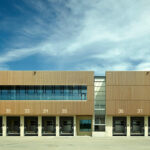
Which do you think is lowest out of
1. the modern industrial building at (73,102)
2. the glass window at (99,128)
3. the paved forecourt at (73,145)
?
the paved forecourt at (73,145)

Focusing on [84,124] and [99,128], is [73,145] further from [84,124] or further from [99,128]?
[84,124]

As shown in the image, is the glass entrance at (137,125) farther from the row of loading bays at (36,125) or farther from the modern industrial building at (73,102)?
the row of loading bays at (36,125)

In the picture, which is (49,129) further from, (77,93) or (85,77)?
(85,77)

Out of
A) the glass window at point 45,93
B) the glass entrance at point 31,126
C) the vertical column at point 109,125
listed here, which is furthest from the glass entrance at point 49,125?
the vertical column at point 109,125

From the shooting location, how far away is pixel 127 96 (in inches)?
1093

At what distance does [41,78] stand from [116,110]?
12.4 m

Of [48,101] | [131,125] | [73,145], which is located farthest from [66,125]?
[131,125]

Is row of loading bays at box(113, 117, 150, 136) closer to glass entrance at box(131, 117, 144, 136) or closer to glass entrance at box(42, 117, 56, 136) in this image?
glass entrance at box(131, 117, 144, 136)

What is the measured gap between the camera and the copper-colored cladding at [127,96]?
90.8 feet

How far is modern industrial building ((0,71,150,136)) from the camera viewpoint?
2773 centimetres

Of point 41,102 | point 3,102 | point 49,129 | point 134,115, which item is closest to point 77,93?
point 41,102

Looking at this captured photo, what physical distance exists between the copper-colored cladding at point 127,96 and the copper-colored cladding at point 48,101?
2873mm

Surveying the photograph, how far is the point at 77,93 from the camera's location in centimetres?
2830

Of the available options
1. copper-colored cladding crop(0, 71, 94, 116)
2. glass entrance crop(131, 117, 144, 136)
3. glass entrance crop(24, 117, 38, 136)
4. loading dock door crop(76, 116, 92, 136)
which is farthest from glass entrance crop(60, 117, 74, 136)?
glass entrance crop(131, 117, 144, 136)
